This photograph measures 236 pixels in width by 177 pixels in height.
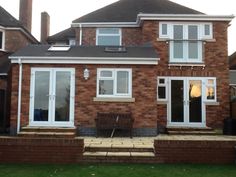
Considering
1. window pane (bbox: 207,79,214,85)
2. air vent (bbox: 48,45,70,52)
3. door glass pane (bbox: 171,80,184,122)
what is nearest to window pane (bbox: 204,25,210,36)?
window pane (bbox: 207,79,214,85)

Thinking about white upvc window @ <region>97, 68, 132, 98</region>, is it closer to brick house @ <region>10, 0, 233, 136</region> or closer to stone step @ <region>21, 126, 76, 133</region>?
brick house @ <region>10, 0, 233, 136</region>

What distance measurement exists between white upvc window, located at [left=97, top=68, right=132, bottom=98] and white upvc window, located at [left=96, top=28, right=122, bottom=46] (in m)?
6.17

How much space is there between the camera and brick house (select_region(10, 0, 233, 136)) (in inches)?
594

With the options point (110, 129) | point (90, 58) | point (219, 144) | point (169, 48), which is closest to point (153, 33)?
point (169, 48)

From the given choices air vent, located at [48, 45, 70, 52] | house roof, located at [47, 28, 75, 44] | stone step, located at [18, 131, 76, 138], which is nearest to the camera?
stone step, located at [18, 131, 76, 138]

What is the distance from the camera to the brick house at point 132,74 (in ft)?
49.5

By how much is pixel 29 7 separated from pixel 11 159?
790 inches

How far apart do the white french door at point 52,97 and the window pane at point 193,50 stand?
634 cm

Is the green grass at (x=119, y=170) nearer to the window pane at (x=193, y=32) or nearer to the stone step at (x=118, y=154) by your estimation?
the stone step at (x=118, y=154)

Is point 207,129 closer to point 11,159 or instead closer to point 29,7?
point 11,159

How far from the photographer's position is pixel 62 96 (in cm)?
1517

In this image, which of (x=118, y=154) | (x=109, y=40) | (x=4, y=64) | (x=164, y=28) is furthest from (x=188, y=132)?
(x=4, y=64)

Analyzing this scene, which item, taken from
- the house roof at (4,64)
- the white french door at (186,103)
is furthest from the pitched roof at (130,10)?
the white french door at (186,103)

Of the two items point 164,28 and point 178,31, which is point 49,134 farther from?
point 178,31
